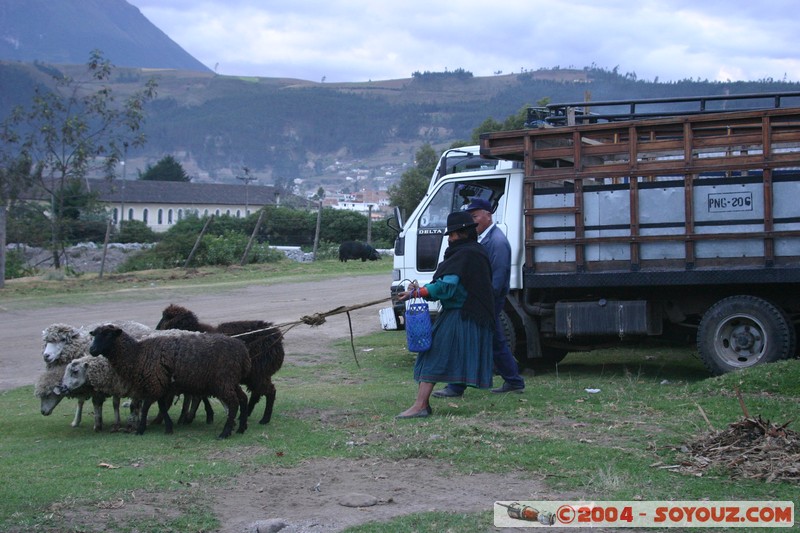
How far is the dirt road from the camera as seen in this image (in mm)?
16109

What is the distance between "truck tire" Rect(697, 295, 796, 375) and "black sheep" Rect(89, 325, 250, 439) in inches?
231

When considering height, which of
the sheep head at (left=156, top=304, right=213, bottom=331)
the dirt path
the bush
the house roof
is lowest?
the dirt path

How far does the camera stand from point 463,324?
940 cm

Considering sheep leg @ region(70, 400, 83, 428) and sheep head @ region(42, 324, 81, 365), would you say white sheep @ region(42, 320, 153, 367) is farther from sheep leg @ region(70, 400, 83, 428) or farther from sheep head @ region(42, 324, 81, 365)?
sheep leg @ region(70, 400, 83, 428)

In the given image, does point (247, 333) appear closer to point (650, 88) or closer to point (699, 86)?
point (699, 86)

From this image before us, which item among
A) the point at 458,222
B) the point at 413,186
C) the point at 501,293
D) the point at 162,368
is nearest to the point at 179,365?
the point at 162,368

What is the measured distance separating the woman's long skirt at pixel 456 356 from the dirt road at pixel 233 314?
607 centimetres

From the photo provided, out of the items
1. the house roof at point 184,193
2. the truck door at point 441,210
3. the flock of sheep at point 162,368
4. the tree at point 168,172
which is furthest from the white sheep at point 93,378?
the tree at point 168,172

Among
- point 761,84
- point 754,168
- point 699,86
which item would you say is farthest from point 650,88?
point 754,168

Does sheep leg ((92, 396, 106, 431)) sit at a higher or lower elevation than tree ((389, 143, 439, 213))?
lower

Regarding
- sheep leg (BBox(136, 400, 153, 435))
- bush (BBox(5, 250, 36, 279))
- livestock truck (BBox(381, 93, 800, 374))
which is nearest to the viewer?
sheep leg (BBox(136, 400, 153, 435))

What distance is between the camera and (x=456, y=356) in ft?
30.7

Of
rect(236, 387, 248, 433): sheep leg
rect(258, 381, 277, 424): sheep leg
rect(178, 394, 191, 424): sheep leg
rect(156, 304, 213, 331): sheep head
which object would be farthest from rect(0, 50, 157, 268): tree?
rect(236, 387, 248, 433): sheep leg

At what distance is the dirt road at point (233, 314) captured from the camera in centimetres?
1611
